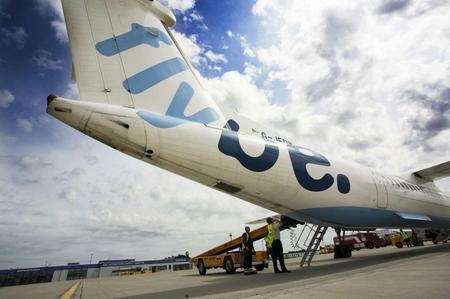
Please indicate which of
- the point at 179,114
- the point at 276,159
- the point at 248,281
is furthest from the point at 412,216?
the point at 179,114

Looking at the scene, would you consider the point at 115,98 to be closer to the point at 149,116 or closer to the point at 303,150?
the point at 149,116

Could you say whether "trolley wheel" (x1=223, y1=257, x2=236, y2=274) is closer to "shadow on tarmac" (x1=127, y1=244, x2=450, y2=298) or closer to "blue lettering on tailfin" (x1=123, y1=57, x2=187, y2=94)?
"shadow on tarmac" (x1=127, y1=244, x2=450, y2=298)

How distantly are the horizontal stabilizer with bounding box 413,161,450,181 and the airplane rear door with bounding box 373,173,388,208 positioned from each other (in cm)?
529

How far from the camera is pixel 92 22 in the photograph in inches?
300

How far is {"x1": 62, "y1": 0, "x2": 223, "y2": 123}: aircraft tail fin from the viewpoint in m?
7.27

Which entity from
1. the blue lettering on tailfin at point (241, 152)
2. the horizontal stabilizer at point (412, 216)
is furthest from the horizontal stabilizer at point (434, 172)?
the blue lettering on tailfin at point (241, 152)

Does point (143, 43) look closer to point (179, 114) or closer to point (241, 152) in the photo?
point (179, 114)

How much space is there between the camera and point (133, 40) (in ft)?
26.8

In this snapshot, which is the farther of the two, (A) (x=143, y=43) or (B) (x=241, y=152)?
(A) (x=143, y=43)

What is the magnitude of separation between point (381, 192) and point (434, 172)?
654 cm

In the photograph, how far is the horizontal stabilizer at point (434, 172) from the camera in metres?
16.1

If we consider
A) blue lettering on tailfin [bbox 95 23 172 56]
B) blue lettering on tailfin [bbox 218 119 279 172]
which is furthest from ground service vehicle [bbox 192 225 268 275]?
blue lettering on tailfin [bbox 95 23 172 56]

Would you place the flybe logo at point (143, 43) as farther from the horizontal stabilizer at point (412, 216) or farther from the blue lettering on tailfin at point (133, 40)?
Answer: the horizontal stabilizer at point (412, 216)

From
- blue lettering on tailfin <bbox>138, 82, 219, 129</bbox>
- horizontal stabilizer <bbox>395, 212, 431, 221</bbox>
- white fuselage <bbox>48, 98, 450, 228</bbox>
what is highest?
blue lettering on tailfin <bbox>138, 82, 219, 129</bbox>
